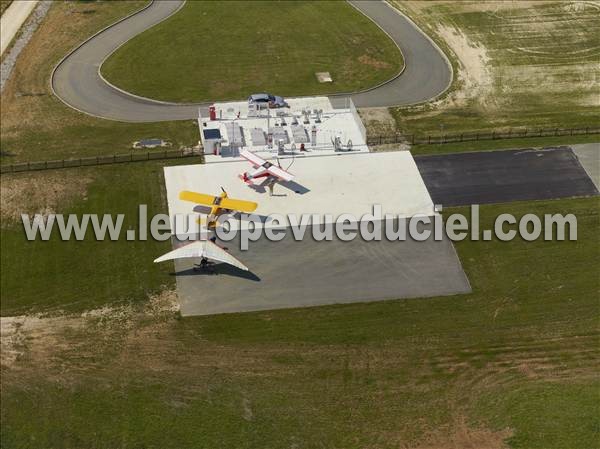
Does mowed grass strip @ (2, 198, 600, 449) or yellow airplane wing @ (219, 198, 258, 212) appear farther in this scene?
yellow airplane wing @ (219, 198, 258, 212)

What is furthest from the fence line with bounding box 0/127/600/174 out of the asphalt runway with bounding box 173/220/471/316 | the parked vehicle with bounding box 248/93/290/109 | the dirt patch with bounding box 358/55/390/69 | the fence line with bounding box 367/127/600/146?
the asphalt runway with bounding box 173/220/471/316

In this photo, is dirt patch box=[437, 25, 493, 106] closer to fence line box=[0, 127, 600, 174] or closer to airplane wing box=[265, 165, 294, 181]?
fence line box=[0, 127, 600, 174]

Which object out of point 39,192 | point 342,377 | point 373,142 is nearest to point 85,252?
point 39,192

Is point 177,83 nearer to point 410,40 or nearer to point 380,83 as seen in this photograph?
point 380,83

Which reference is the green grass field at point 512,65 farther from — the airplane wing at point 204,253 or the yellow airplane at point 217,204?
the airplane wing at point 204,253

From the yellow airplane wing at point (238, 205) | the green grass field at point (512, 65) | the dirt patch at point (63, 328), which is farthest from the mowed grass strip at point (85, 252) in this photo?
the green grass field at point (512, 65)

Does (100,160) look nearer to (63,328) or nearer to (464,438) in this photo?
(63,328)
